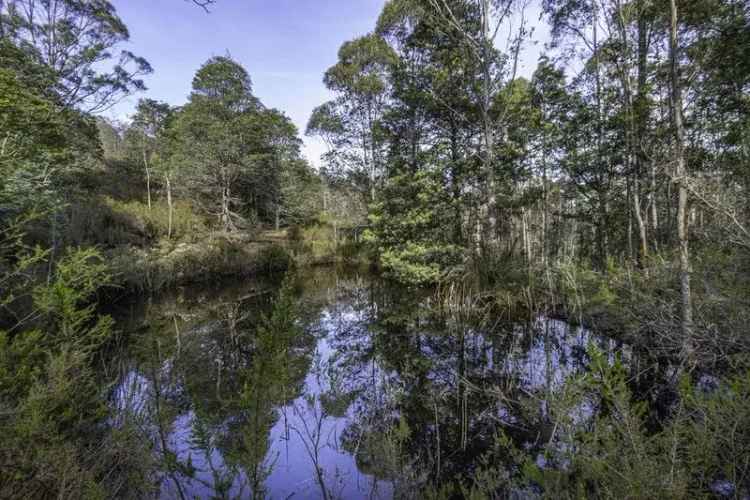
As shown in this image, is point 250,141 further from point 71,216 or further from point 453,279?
point 453,279

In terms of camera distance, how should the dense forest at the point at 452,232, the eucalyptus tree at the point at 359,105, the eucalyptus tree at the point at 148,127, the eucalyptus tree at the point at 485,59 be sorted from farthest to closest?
1. the eucalyptus tree at the point at 148,127
2. the eucalyptus tree at the point at 359,105
3. the eucalyptus tree at the point at 485,59
4. the dense forest at the point at 452,232

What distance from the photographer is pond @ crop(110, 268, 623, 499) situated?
89.0 inches

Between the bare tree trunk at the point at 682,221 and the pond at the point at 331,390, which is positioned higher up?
the bare tree trunk at the point at 682,221

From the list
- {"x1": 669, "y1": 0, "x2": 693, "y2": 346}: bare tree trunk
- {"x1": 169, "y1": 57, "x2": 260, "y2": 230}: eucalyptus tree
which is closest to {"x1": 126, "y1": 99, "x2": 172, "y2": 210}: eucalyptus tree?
{"x1": 169, "y1": 57, "x2": 260, "y2": 230}: eucalyptus tree

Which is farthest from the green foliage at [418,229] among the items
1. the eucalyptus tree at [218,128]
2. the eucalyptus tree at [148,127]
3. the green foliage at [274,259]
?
the eucalyptus tree at [148,127]

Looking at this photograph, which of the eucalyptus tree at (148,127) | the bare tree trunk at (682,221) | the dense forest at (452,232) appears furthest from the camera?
the eucalyptus tree at (148,127)

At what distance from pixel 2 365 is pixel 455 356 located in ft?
18.7

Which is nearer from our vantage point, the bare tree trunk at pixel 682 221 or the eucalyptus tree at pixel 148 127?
the bare tree trunk at pixel 682 221

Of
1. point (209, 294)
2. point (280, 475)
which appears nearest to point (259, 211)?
point (209, 294)

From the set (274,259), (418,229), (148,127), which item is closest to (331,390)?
(418,229)

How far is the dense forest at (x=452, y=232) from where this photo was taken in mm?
2021

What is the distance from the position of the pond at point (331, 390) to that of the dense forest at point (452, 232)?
73 millimetres

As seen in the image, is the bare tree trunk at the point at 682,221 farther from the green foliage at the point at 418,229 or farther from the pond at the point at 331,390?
the green foliage at the point at 418,229

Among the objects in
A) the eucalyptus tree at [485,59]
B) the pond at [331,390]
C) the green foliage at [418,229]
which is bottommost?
the pond at [331,390]
